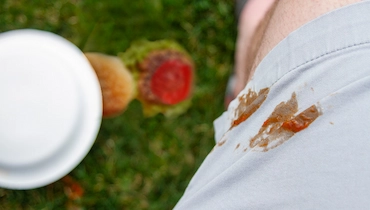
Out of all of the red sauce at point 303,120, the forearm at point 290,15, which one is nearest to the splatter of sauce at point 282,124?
the red sauce at point 303,120

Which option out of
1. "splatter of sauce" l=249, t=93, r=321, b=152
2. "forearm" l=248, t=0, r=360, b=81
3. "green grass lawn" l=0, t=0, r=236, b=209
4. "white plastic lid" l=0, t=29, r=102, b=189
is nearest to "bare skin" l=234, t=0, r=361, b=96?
"forearm" l=248, t=0, r=360, b=81

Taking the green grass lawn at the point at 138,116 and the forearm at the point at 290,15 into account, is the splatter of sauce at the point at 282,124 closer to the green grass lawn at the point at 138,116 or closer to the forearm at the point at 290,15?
Result: the forearm at the point at 290,15

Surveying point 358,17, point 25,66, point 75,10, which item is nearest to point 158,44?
point 75,10

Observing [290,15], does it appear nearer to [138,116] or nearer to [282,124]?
[282,124]

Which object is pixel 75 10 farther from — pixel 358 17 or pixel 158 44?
pixel 358 17

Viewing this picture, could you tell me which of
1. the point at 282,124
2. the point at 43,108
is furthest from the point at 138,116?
the point at 282,124

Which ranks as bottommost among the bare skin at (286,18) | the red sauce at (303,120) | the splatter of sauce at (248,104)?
the splatter of sauce at (248,104)

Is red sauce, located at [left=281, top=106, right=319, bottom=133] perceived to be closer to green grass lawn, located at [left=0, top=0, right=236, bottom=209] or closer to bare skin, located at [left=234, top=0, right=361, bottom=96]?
bare skin, located at [left=234, top=0, right=361, bottom=96]
